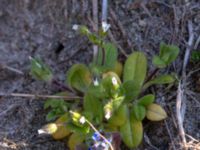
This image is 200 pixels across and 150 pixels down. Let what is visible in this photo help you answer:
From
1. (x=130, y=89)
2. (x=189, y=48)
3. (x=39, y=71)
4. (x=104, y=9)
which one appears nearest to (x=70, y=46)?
(x=104, y=9)

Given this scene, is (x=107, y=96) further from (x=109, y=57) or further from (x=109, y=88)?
(x=109, y=57)

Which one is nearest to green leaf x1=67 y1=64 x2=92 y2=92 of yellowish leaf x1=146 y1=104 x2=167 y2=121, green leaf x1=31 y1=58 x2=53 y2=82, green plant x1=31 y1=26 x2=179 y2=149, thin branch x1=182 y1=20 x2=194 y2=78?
green plant x1=31 y1=26 x2=179 y2=149

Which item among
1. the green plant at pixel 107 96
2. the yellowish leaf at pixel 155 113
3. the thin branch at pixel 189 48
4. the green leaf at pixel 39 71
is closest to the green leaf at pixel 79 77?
the green plant at pixel 107 96

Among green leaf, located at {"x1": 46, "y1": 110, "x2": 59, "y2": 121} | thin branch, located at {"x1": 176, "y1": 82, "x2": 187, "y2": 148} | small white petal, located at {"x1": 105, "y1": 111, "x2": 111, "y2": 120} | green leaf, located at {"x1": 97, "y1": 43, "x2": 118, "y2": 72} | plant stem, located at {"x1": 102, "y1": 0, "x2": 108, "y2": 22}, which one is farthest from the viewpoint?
plant stem, located at {"x1": 102, "y1": 0, "x2": 108, "y2": 22}

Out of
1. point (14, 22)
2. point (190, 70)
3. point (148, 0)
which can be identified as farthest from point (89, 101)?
point (14, 22)

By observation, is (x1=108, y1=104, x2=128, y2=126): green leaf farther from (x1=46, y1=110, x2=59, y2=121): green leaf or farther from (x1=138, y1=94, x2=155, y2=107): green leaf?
(x1=46, y1=110, x2=59, y2=121): green leaf

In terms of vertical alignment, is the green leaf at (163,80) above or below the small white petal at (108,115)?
above

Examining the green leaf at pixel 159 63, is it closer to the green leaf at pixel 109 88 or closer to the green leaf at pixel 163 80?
the green leaf at pixel 163 80
